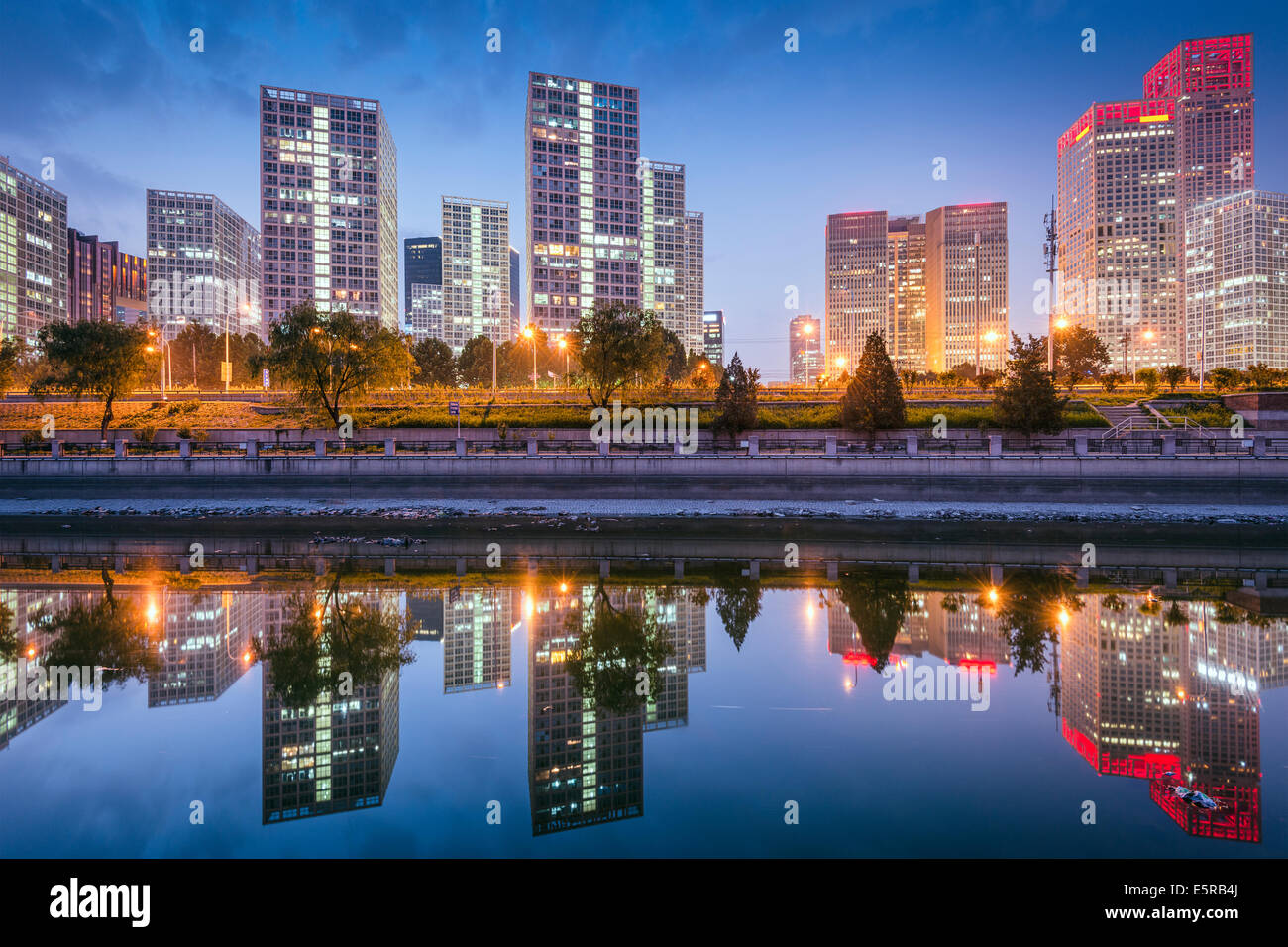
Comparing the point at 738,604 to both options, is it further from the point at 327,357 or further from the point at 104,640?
the point at 327,357

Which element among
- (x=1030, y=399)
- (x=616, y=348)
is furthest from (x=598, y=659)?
(x=616, y=348)

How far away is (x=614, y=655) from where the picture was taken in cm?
1192

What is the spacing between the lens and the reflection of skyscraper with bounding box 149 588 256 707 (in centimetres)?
1058

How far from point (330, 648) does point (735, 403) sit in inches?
1349

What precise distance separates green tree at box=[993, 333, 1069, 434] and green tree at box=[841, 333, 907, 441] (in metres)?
5.54

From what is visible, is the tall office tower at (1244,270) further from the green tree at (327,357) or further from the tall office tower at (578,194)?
the green tree at (327,357)

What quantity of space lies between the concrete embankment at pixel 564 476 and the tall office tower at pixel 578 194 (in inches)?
4465

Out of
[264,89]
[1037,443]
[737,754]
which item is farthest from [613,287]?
[737,754]

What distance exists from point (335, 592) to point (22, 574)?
33.2ft

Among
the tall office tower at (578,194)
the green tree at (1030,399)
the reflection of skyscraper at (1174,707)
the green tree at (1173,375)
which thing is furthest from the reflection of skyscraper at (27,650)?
the tall office tower at (578,194)

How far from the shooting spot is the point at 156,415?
5684cm

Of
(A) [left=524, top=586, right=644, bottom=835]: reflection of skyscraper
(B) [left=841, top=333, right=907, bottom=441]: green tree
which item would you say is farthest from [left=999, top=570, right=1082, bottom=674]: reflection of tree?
(B) [left=841, top=333, right=907, bottom=441]: green tree

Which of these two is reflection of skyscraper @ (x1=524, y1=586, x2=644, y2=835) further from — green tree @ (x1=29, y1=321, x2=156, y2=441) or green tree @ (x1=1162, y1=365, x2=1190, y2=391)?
green tree @ (x1=1162, y1=365, x2=1190, y2=391)
